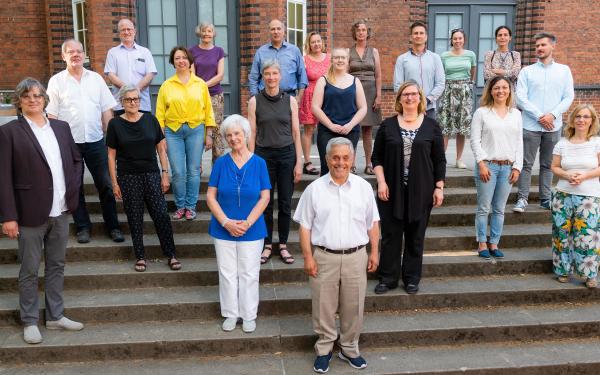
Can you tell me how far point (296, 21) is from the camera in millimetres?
10711

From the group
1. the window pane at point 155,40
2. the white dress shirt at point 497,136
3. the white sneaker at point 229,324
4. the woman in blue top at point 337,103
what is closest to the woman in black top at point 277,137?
the woman in blue top at point 337,103

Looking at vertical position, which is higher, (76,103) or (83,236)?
(76,103)

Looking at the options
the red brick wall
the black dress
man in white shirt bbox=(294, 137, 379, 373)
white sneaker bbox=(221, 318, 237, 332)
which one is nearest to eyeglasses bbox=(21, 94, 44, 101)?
man in white shirt bbox=(294, 137, 379, 373)

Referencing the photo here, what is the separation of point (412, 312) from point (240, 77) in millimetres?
6429

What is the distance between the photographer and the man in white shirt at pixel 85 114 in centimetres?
545

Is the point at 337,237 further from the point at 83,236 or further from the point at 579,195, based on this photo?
the point at 83,236

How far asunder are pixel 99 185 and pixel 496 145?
3792 millimetres

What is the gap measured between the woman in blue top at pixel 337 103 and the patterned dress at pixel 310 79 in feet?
3.51

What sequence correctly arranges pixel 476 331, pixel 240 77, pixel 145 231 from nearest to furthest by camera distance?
pixel 476 331
pixel 145 231
pixel 240 77

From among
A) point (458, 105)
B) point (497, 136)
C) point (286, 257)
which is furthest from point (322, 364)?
point (458, 105)

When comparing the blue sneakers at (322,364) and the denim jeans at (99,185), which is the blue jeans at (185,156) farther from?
the blue sneakers at (322,364)

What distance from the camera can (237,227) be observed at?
432cm

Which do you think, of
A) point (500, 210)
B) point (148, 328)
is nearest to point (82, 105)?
point (148, 328)

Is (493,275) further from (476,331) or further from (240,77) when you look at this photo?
(240,77)
